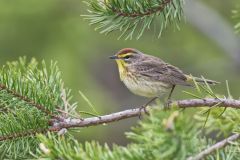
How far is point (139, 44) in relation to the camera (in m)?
15.2

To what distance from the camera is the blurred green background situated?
41.1ft

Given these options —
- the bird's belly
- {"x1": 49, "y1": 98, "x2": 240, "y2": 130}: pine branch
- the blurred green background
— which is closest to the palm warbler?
the bird's belly

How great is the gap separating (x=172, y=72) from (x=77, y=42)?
24.7 feet

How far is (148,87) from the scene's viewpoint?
559 cm

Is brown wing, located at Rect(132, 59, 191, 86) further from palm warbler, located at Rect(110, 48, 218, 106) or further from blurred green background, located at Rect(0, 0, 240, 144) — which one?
blurred green background, located at Rect(0, 0, 240, 144)

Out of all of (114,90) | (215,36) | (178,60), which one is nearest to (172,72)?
(215,36)

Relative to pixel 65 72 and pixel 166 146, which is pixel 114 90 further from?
pixel 166 146

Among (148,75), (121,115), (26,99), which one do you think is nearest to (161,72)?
(148,75)

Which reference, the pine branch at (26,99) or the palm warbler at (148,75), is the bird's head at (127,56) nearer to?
the palm warbler at (148,75)

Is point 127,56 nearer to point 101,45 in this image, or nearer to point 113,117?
point 113,117

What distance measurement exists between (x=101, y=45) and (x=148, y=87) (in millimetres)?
10598

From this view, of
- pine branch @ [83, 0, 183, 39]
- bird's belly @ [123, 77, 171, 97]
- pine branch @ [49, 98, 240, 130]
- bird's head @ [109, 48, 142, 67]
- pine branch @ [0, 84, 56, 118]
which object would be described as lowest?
bird's belly @ [123, 77, 171, 97]

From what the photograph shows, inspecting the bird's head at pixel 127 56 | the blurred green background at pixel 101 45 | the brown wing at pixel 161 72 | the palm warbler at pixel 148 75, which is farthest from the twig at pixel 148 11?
the blurred green background at pixel 101 45

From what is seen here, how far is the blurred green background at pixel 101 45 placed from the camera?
12.5 meters
